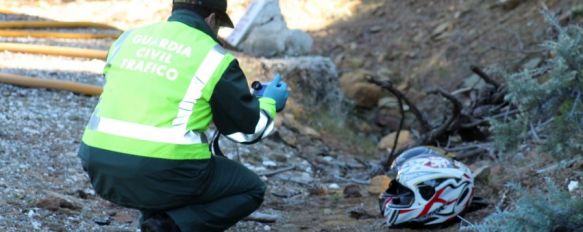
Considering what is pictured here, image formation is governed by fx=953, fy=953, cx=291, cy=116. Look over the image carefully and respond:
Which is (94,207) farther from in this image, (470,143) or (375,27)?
(375,27)

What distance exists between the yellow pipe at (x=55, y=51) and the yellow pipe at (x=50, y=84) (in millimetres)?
982

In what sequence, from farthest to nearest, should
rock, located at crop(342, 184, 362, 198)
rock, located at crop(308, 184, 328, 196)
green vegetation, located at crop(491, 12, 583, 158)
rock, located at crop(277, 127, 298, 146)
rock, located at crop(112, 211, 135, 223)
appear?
rock, located at crop(277, 127, 298, 146), rock, located at crop(308, 184, 328, 196), rock, located at crop(342, 184, 362, 198), rock, located at crop(112, 211, 135, 223), green vegetation, located at crop(491, 12, 583, 158)

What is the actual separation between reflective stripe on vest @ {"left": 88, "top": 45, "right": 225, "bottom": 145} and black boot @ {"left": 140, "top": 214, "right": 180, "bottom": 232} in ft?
1.45

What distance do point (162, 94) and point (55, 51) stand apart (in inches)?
223

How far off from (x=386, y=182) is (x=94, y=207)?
2131 millimetres

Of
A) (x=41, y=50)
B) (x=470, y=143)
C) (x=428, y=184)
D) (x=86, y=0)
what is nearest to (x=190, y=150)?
(x=428, y=184)

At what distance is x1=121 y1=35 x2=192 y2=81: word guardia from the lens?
4.18 meters

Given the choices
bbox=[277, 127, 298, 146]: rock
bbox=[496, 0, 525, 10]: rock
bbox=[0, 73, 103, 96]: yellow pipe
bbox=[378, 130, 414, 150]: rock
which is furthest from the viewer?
bbox=[496, 0, 525, 10]: rock

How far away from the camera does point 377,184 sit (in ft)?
23.2

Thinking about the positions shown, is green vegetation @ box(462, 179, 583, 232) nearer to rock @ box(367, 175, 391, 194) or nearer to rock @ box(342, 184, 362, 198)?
rock @ box(367, 175, 391, 194)

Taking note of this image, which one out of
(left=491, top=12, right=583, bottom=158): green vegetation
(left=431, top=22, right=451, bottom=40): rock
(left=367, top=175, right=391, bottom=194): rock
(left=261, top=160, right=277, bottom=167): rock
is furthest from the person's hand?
(left=431, top=22, right=451, bottom=40): rock

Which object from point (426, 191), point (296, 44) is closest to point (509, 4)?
point (296, 44)

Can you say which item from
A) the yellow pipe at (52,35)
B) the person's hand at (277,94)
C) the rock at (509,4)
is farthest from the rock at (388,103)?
the person's hand at (277,94)

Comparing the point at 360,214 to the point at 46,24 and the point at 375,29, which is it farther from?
the point at 375,29
